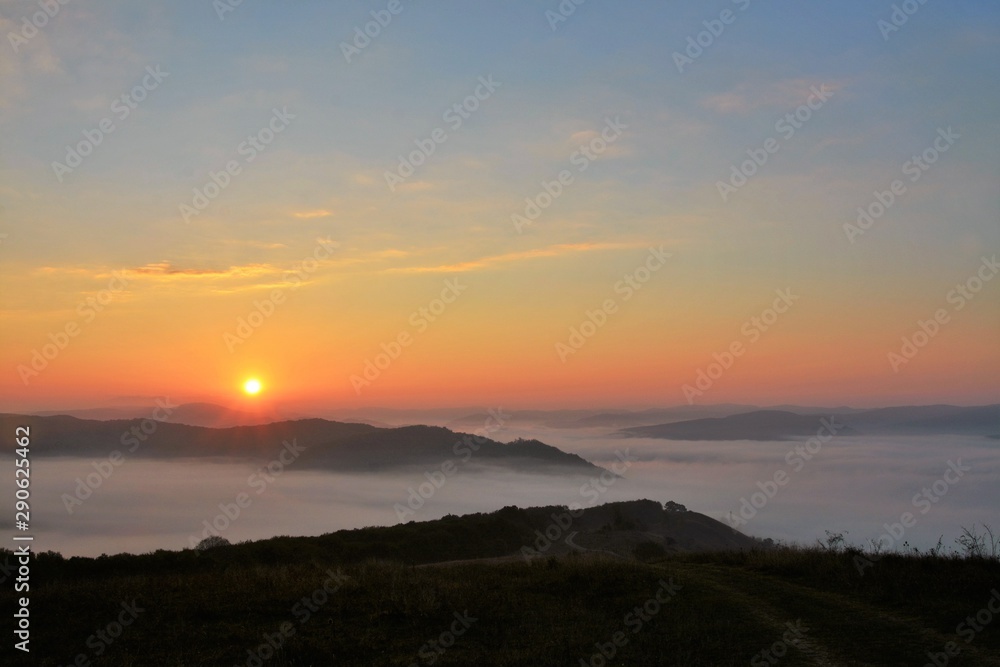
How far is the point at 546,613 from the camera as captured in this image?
47.7 ft

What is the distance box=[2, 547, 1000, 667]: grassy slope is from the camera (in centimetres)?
1185

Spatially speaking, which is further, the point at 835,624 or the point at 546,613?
the point at 546,613

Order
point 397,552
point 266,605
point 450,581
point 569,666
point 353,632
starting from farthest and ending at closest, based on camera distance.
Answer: point 397,552, point 450,581, point 266,605, point 353,632, point 569,666

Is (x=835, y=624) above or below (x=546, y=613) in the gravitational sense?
below

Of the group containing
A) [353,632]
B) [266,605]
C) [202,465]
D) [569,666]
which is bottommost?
[569,666]

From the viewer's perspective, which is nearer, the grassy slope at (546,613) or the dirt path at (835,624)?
the dirt path at (835,624)

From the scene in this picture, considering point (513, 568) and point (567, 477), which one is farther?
point (567, 477)

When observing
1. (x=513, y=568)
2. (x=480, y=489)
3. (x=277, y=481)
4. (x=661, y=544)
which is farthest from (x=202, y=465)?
(x=513, y=568)

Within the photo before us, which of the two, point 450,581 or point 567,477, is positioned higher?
point 567,477

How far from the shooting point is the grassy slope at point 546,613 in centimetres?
1185

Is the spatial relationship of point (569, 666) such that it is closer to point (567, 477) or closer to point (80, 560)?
point (80, 560)

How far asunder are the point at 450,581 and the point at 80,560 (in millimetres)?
18592

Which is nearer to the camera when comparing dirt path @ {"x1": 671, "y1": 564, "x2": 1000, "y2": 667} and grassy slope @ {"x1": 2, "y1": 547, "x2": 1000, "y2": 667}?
dirt path @ {"x1": 671, "y1": 564, "x2": 1000, "y2": 667}

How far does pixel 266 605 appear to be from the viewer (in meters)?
15.0
